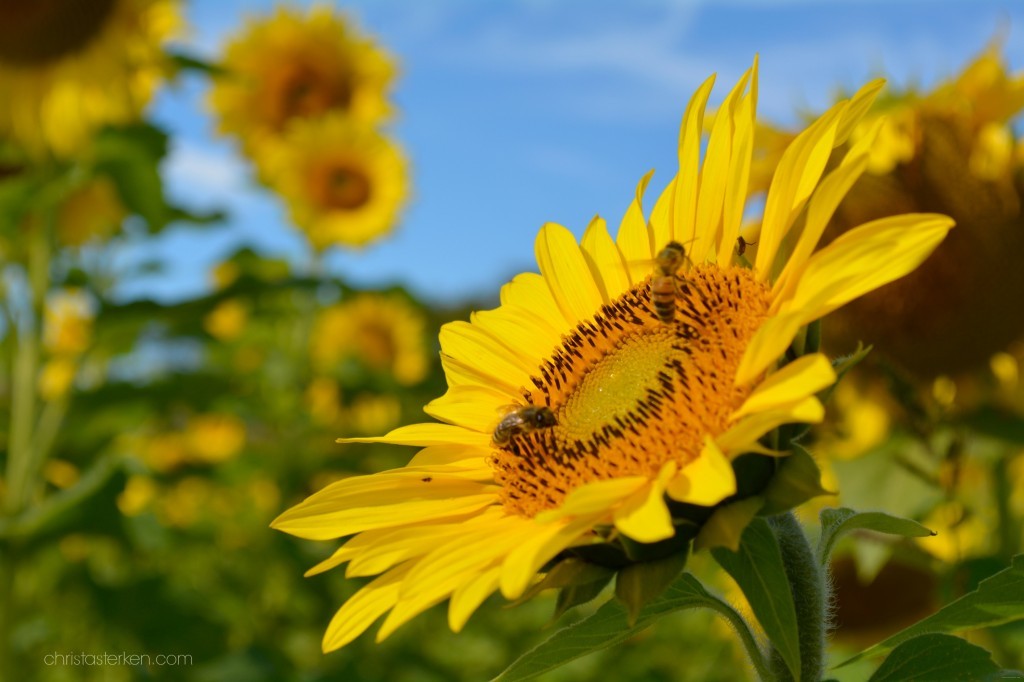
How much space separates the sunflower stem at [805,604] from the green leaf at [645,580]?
0.47ft

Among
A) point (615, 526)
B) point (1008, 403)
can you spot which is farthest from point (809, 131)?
point (1008, 403)

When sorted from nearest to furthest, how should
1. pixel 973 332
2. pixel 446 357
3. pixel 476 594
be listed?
1. pixel 476 594
2. pixel 446 357
3. pixel 973 332

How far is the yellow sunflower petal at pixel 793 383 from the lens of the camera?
960 mm

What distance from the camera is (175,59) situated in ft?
13.8

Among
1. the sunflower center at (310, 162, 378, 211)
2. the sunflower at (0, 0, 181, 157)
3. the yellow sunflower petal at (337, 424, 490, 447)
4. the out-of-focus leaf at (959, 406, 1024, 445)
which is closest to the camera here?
the yellow sunflower petal at (337, 424, 490, 447)

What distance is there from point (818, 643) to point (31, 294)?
3638mm

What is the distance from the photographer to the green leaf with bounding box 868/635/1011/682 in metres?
1.02

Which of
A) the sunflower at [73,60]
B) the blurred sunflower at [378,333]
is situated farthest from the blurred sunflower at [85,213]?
the blurred sunflower at [378,333]

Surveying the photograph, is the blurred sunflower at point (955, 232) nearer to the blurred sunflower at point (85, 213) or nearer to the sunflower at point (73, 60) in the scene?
the sunflower at point (73, 60)

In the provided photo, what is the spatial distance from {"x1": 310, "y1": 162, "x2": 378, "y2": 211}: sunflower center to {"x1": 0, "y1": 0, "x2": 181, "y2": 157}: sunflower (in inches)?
58.1

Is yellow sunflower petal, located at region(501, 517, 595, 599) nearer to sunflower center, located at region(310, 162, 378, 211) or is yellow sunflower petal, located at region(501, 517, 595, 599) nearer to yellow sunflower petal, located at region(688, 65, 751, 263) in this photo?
yellow sunflower petal, located at region(688, 65, 751, 263)

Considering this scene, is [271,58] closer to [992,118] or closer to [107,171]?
[107,171]

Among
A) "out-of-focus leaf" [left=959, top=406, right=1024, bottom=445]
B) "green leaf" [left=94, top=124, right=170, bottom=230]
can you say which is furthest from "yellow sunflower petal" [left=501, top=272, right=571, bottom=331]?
"green leaf" [left=94, top=124, right=170, bottom=230]

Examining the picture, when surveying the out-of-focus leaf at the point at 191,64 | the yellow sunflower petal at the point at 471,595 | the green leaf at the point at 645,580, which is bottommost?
the green leaf at the point at 645,580
